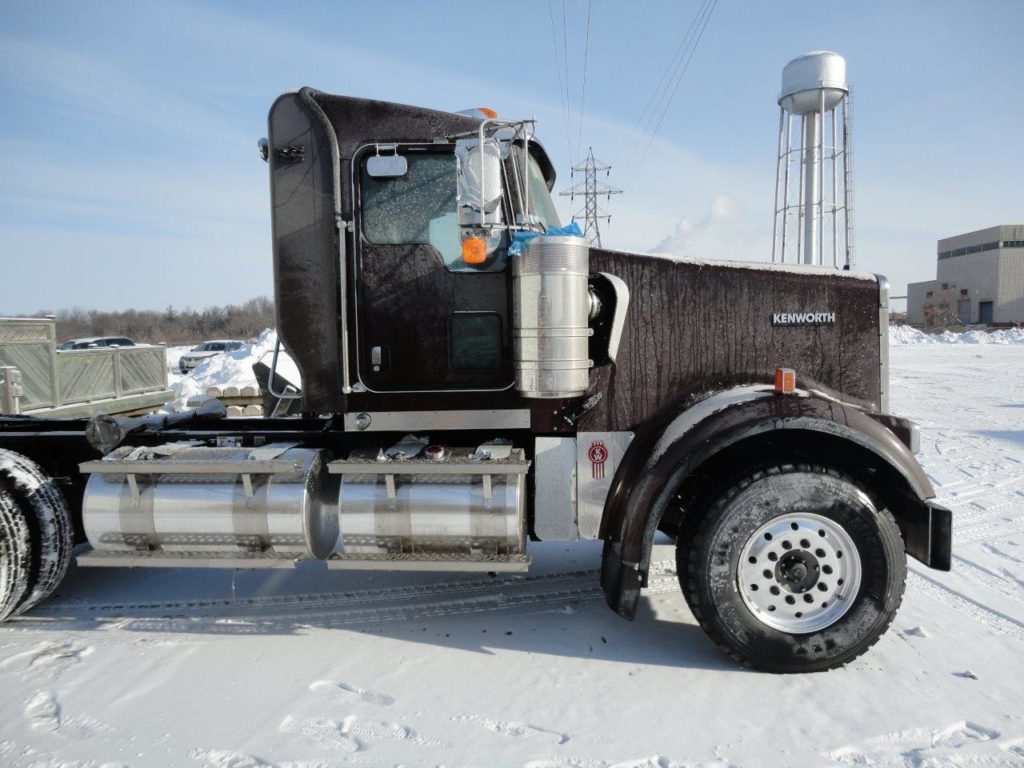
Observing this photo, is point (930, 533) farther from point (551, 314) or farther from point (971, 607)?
point (551, 314)

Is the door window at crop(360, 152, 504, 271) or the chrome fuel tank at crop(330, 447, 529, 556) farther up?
the door window at crop(360, 152, 504, 271)

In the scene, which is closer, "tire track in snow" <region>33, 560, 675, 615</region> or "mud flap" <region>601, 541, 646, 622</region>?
"mud flap" <region>601, 541, 646, 622</region>

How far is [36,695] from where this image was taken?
10.7 ft

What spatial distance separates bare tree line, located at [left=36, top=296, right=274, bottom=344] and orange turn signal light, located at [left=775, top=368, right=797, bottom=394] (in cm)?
4228

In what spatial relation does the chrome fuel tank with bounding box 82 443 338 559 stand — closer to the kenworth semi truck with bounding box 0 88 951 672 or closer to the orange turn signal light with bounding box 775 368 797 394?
the kenworth semi truck with bounding box 0 88 951 672

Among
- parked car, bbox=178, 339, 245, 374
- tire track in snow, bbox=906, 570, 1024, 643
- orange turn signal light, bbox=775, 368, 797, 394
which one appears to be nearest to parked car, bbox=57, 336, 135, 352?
parked car, bbox=178, 339, 245, 374

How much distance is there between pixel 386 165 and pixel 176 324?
54.3m

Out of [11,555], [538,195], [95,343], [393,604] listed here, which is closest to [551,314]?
[538,195]

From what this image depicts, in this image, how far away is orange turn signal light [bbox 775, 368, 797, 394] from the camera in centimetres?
A: 362

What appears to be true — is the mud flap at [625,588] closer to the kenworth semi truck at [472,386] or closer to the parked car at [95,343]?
the kenworth semi truck at [472,386]

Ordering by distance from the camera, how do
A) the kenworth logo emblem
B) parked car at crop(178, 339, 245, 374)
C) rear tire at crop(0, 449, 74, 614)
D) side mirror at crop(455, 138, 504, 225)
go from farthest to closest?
parked car at crop(178, 339, 245, 374), rear tire at crop(0, 449, 74, 614), the kenworth logo emblem, side mirror at crop(455, 138, 504, 225)

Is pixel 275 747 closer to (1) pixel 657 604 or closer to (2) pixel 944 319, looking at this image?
(1) pixel 657 604

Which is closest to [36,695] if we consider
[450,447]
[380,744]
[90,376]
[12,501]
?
[12,501]

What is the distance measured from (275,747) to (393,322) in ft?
7.26
